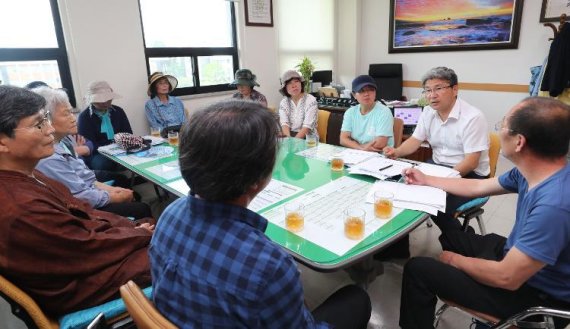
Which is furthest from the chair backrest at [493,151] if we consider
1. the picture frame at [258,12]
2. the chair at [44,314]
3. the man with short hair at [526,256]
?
the picture frame at [258,12]

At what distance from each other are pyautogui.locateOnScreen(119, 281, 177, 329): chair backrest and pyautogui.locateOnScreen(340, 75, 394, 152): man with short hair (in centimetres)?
198

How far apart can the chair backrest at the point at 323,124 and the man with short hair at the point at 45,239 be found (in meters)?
2.09

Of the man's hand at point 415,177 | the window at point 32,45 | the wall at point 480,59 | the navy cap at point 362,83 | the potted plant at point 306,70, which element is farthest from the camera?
the potted plant at point 306,70

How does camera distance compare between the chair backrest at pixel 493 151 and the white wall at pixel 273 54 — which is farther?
the white wall at pixel 273 54

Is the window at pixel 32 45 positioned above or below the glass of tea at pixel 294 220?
above

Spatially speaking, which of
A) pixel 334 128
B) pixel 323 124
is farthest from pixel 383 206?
pixel 323 124

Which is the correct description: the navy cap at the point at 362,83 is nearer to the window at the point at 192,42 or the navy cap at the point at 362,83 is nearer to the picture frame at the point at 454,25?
the window at the point at 192,42

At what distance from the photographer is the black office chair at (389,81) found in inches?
208

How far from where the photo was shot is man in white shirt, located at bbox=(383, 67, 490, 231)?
2057 mm

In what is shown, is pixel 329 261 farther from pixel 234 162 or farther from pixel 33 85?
pixel 33 85

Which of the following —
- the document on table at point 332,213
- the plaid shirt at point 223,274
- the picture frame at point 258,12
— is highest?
the picture frame at point 258,12

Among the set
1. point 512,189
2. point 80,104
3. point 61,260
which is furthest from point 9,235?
point 80,104

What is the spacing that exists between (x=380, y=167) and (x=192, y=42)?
A: 322 centimetres

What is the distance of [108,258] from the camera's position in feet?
4.00
